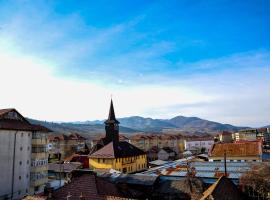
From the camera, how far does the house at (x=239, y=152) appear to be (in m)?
50.6

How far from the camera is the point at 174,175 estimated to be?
116 ft

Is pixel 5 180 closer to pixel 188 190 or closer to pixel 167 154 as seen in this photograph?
pixel 188 190

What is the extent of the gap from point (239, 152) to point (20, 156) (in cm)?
3797

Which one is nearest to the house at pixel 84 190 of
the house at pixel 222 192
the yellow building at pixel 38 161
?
the house at pixel 222 192

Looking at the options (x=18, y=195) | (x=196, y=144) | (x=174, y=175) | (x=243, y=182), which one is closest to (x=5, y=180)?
(x=18, y=195)

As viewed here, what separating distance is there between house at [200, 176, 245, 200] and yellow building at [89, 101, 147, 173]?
3216 cm

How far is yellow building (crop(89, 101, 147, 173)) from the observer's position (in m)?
56.9

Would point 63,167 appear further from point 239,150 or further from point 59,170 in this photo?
point 239,150

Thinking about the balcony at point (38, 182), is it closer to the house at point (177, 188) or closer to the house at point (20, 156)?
the house at point (20, 156)

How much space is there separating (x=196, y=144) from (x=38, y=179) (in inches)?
3880

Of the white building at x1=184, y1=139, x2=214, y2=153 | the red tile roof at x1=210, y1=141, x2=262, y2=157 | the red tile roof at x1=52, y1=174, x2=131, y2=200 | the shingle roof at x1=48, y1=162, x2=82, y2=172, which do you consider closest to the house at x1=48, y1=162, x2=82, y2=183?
the shingle roof at x1=48, y1=162, x2=82, y2=172

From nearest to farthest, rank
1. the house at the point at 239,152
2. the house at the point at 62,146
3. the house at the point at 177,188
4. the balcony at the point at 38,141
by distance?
the house at the point at 177,188 < the balcony at the point at 38,141 < the house at the point at 239,152 < the house at the point at 62,146

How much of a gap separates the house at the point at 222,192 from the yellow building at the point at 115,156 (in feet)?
106

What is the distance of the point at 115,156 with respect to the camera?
56406 mm
